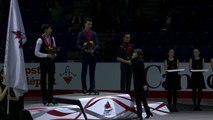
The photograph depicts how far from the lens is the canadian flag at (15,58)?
1244cm

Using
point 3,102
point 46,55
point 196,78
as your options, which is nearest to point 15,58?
point 3,102

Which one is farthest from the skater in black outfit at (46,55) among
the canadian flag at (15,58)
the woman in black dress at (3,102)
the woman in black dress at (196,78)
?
the woman in black dress at (196,78)

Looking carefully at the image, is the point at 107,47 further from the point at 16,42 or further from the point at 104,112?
A: the point at 16,42

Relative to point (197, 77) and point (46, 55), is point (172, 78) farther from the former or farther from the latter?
point (46, 55)

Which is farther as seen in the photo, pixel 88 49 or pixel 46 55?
pixel 88 49

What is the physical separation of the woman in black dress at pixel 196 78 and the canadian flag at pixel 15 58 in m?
7.80

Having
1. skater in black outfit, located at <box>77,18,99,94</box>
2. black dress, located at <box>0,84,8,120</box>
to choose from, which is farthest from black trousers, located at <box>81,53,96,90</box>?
black dress, located at <box>0,84,8,120</box>

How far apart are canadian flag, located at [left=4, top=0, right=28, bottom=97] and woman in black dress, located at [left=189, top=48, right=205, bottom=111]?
7.80m

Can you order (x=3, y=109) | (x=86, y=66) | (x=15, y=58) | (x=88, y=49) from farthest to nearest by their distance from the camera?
(x=86, y=66), (x=88, y=49), (x=3, y=109), (x=15, y=58)

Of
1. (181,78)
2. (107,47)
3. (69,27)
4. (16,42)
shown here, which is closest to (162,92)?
(181,78)

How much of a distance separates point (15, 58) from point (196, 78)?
819 centimetres

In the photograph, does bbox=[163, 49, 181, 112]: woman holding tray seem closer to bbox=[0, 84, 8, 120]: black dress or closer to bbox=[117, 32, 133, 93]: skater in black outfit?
bbox=[117, 32, 133, 93]: skater in black outfit

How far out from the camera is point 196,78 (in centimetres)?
1927

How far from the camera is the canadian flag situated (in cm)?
1244
